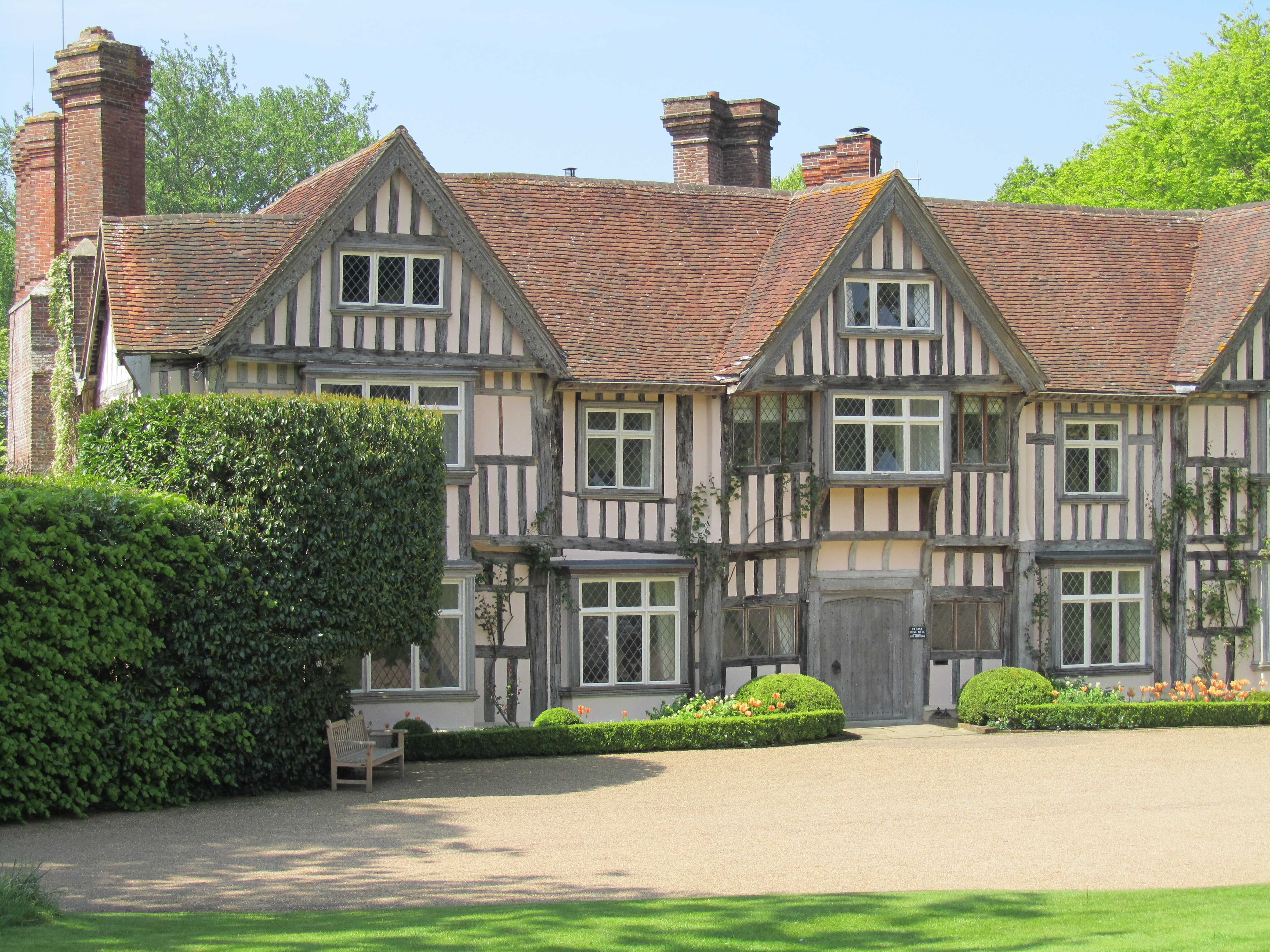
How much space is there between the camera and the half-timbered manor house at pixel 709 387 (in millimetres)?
20109

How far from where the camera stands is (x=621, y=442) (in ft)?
71.5

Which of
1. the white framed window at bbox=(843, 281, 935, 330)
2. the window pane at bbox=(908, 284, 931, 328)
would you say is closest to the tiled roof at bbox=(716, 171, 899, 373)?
the white framed window at bbox=(843, 281, 935, 330)

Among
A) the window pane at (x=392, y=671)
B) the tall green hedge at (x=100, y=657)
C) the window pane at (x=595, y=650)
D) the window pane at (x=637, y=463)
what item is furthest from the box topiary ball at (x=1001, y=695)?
the tall green hedge at (x=100, y=657)

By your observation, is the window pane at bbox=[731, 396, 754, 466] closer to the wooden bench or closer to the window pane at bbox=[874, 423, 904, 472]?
the window pane at bbox=[874, 423, 904, 472]

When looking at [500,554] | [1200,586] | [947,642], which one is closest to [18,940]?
[500,554]

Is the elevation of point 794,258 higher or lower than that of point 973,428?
higher

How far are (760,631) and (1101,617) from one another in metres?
5.94

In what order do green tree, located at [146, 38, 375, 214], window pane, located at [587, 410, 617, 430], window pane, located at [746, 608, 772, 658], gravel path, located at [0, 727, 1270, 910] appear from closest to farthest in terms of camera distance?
1. gravel path, located at [0, 727, 1270, 910]
2. window pane, located at [587, 410, 617, 430]
3. window pane, located at [746, 608, 772, 658]
4. green tree, located at [146, 38, 375, 214]

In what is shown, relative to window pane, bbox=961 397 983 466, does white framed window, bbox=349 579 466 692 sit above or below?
below

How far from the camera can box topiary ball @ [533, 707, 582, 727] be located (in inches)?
761

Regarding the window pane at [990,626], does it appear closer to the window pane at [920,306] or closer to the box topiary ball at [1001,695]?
the box topiary ball at [1001,695]

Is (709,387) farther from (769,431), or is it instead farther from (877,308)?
(877,308)

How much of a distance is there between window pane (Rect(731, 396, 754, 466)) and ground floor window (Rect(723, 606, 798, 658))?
236 centimetres

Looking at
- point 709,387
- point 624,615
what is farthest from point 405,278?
point 624,615
